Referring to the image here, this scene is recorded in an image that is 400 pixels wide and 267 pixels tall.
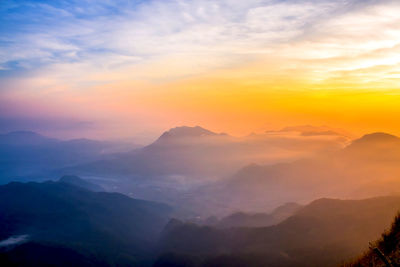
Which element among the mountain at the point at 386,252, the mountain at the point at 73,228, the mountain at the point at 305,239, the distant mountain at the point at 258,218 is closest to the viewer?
the mountain at the point at 386,252

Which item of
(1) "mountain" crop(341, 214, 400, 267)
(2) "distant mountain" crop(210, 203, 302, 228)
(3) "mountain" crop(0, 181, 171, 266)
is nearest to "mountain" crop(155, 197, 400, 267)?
(2) "distant mountain" crop(210, 203, 302, 228)

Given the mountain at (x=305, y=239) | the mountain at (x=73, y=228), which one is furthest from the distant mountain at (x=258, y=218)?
the mountain at (x=73, y=228)

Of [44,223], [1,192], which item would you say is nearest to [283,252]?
[44,223]

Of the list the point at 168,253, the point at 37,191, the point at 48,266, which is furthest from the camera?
the point at 37,191

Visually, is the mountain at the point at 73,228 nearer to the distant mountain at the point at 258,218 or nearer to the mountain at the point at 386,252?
the distant mountain at the point at 258,218

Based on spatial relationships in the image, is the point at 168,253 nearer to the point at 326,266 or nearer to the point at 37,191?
the point at 326,266

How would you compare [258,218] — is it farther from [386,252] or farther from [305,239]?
[386,252]

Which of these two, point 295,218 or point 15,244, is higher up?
point 295,218
